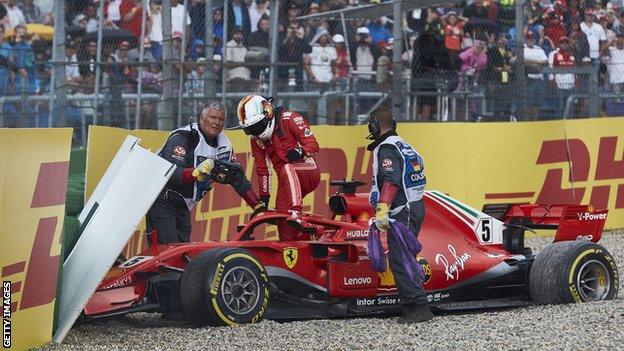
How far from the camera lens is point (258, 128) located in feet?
31.9

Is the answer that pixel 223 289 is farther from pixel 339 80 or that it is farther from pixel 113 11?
pixel 339 80

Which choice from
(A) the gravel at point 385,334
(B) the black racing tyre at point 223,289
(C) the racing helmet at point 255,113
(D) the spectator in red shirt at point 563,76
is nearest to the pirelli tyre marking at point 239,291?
(B) the black racing tyre at point 223,289

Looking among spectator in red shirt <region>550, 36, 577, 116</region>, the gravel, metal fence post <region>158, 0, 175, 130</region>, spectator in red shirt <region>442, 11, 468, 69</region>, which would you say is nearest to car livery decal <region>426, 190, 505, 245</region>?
the gravel

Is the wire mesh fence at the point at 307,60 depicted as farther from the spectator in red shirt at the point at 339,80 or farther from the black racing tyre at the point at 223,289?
the black racing tyre at the point at 223,289

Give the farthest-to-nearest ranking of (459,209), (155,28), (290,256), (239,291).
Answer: (155,28)
(459,209)
(290,256)
(239,291)

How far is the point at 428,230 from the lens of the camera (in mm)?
9117

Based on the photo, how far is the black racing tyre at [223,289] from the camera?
7.84m

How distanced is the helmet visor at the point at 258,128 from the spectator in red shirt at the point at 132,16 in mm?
3010

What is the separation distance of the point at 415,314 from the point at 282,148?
2.08 meters

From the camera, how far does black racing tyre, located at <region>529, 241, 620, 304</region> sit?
895cm

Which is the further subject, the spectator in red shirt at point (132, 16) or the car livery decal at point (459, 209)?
the spectator in red shirt at point (132, 16)

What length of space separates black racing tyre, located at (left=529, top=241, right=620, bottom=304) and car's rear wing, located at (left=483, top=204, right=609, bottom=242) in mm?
289

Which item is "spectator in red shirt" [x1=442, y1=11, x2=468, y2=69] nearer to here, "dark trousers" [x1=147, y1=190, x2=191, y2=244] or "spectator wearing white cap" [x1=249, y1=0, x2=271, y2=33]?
"spectator wearing white cap" [x1=249, y1=0, x2=271, y2=33]

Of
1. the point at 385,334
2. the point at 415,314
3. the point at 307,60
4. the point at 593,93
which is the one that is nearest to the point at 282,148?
the point at 415,314
